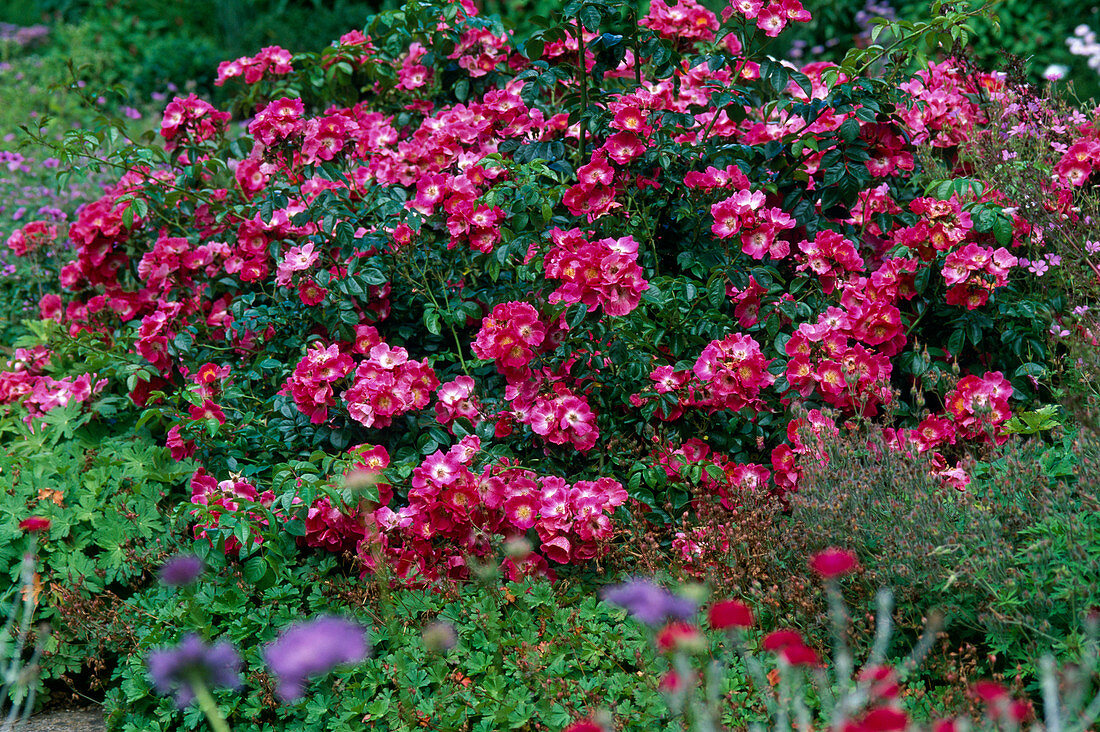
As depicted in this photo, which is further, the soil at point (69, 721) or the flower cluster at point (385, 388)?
the flower cluster at point (385, 388)

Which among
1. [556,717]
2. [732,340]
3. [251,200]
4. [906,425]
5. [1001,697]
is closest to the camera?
[1001,697]

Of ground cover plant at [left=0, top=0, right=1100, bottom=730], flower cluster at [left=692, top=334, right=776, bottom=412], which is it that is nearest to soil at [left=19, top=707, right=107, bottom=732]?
ground cover plant at [left=0, top=0, right=1100, bottom=730]

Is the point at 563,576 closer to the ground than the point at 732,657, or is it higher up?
closer to the ground

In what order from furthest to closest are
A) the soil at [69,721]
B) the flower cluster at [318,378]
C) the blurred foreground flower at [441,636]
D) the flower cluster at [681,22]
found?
the flower cluster at [681,22] → the flower cluster at [318,378] → the soil at [69,721] → the blurred foreground flower at [441,636]

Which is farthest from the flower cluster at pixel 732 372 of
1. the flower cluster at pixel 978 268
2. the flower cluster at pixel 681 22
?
the flower cluster at pixel 681 22

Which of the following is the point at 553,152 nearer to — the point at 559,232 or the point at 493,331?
the point at 559,232

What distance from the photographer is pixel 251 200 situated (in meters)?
3.36

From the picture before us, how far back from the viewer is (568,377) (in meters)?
2.72

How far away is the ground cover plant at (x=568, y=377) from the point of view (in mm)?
2170

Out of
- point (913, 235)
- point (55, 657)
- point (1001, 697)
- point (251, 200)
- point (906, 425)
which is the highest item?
point (1001, 697)

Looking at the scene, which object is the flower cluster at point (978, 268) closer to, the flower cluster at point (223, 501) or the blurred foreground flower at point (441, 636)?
the blurred foreground flower at point (441, 636)

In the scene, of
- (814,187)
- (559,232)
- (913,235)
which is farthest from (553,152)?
(913,235)

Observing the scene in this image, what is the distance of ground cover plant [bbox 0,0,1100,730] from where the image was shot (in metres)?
2.17

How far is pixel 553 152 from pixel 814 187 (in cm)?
84
